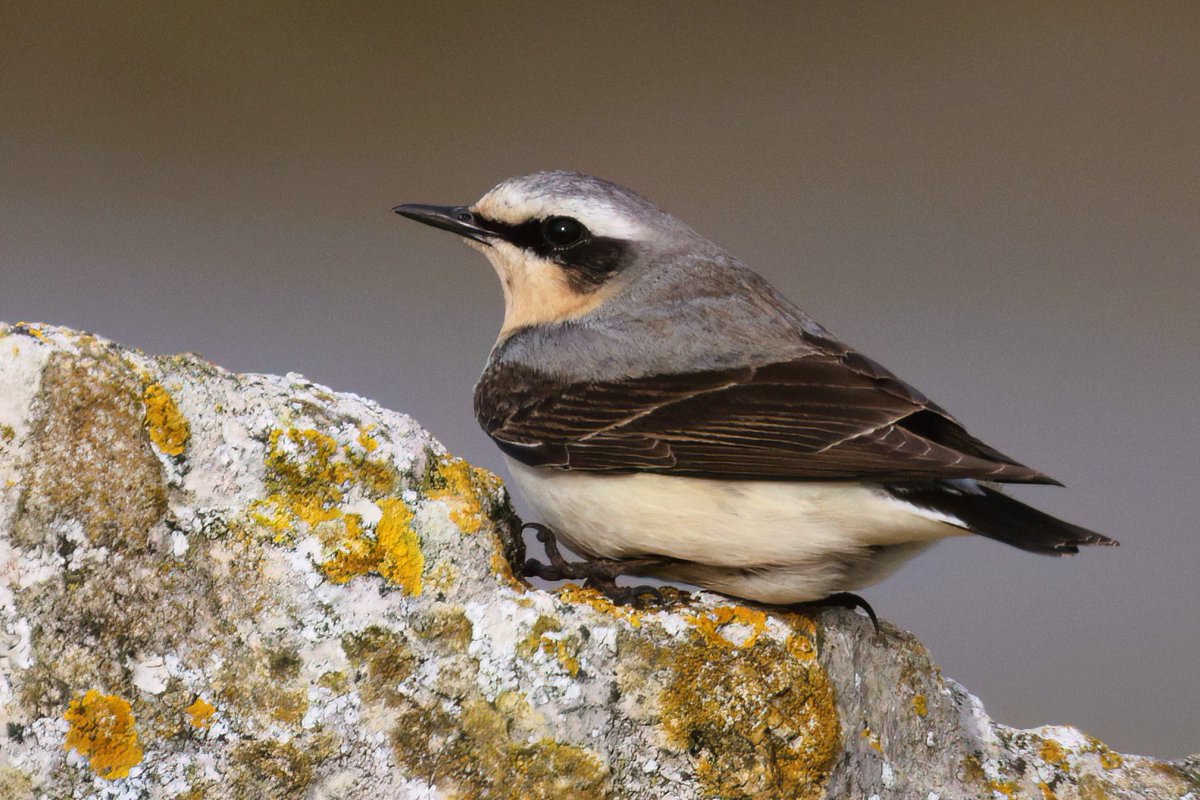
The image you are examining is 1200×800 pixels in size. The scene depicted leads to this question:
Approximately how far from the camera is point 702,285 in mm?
3994

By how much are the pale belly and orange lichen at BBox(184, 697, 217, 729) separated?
4.23 feet

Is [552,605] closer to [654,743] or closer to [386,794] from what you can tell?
[654,743]

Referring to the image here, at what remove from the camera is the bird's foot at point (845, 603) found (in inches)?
126

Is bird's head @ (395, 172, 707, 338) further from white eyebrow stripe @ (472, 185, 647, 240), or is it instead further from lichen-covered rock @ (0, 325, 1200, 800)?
lichen-covered rock @ (0, 325, 1200, 800)

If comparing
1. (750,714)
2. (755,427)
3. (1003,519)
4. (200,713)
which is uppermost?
(755,427)

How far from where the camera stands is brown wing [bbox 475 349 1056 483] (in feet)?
10.1

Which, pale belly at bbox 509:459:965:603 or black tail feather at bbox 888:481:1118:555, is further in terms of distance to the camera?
pale belly at bbox 509:459:965:603

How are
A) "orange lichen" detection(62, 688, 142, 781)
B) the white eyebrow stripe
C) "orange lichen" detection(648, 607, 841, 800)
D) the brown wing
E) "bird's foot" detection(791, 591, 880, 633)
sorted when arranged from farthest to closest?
the white eyebrow stripe, "bird's foot" detection(791, 591, 880, 633), the brown wing, "orange lichen" detection(648, 607, 841, 800), "orange lichen" detection(62, 688, 142, 781)

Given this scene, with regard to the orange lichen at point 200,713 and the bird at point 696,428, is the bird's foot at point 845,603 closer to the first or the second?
the bird at point 696,428

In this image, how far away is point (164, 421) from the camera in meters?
2.47

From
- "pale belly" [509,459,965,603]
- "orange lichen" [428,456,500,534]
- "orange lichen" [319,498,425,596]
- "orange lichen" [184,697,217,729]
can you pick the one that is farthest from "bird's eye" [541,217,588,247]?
"orange lichen" [184,697,217,729]

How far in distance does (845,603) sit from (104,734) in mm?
1905

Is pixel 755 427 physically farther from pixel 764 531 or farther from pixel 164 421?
pixel 164 421

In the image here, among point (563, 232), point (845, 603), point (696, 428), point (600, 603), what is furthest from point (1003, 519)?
point (563, 232)
